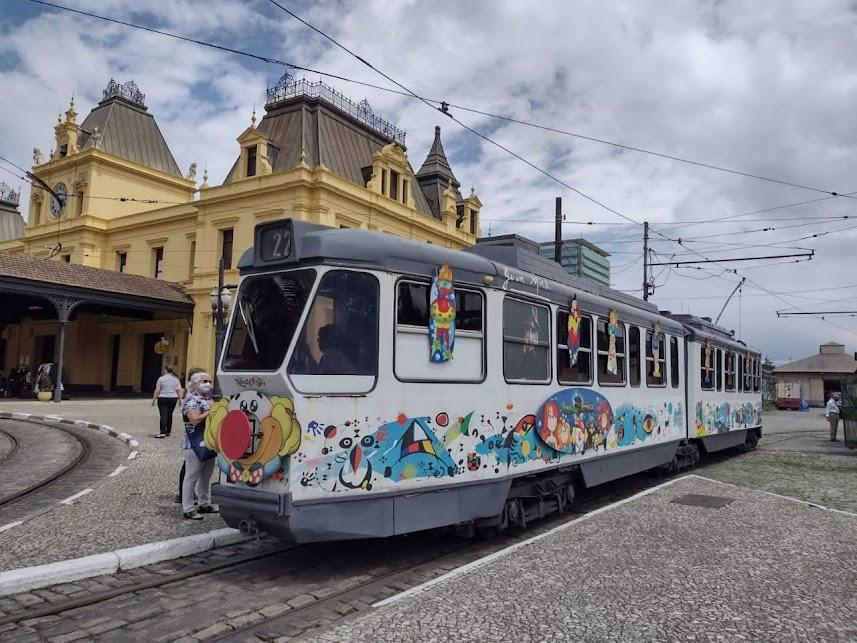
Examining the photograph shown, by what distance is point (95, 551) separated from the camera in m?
6.03

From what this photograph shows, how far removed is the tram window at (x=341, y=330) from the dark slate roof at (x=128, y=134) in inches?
1458

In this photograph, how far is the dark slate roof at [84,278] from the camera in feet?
79.6

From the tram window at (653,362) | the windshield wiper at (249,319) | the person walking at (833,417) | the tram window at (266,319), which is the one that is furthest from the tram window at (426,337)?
the person walking at (833,417)

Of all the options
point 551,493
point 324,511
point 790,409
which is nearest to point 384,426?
point 324,511

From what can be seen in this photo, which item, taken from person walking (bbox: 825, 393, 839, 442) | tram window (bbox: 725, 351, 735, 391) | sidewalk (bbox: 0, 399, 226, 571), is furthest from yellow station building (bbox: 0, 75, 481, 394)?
person walking (bbox: 825, 393, 839, 442)

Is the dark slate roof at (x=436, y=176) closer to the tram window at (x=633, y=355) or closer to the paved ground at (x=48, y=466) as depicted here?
the paved ground at (x=48, y=466)

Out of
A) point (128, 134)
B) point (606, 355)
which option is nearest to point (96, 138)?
point (128, 134)

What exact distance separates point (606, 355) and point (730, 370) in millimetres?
7865

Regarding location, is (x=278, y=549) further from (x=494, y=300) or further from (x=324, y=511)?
(x=494, y=300)

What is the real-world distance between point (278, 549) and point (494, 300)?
3.21m

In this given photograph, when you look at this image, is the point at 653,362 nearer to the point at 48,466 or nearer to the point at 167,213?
the point at 48,466

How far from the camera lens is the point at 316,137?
31250mm

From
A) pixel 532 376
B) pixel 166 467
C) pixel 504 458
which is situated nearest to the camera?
pixel 504 458

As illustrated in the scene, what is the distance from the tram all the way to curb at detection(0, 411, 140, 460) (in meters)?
7.50
